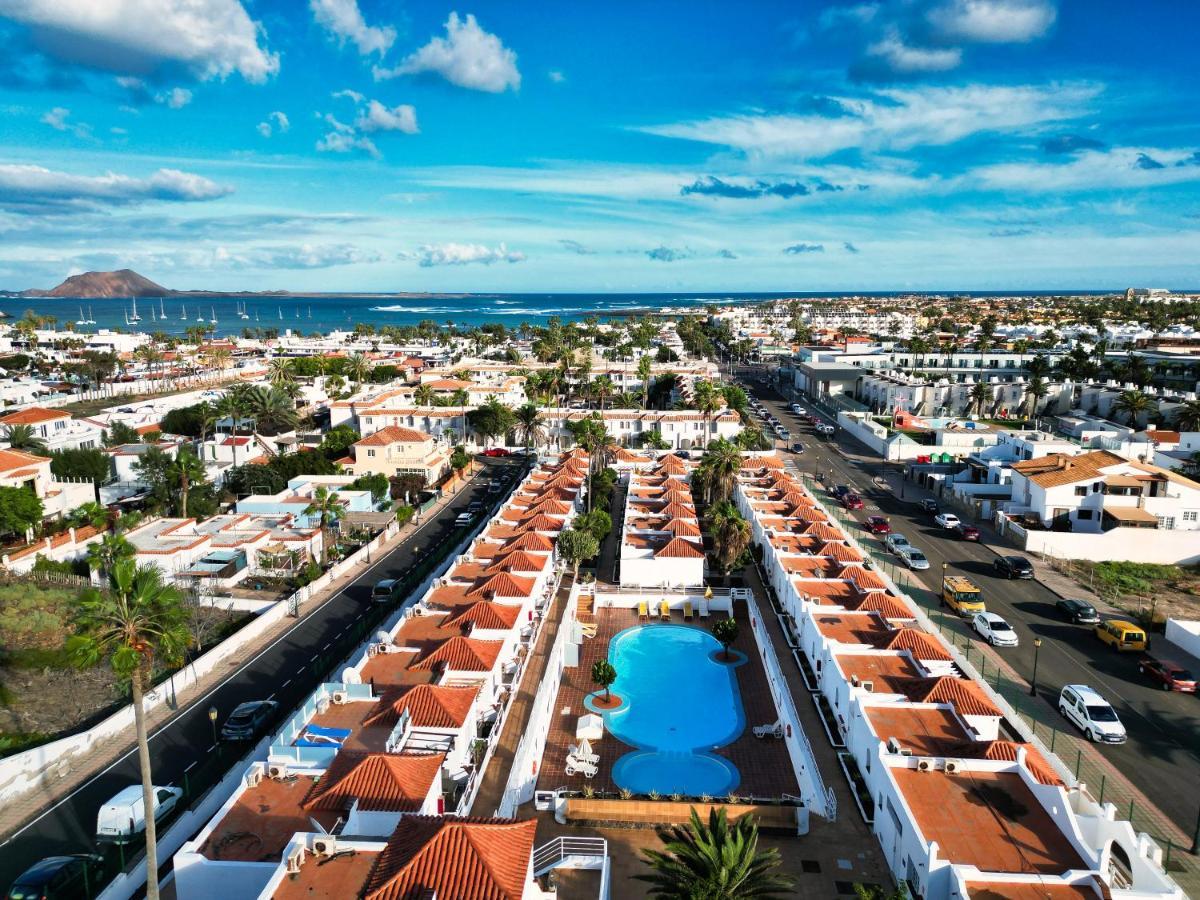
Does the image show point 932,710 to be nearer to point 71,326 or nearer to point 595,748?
point 595,748

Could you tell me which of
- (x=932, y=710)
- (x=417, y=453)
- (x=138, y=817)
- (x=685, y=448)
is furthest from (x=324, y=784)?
(x=685, y=448)

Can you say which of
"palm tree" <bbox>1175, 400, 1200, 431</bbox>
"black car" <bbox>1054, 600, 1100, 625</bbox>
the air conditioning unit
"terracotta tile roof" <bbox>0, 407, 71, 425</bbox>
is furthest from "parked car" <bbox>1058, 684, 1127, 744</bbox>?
"terracotta tile roof" <bbox>0, 407, 71, 425</bbox>

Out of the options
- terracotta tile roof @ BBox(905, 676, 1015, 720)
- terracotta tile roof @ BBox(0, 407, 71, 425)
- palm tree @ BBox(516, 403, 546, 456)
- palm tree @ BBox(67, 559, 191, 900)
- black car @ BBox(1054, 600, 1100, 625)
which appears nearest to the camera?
palm tree @ BBox(67, 559, 191, 900)

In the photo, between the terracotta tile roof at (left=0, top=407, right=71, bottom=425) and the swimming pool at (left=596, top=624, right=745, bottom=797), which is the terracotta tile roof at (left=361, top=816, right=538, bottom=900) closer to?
the swimming pool at (left=596, top=624, right=745, bottom=797)

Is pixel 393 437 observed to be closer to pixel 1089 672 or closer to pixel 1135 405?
pixel 1089 672

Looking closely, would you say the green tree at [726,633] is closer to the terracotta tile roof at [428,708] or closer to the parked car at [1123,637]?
the terracotta tile roof at [428,708]

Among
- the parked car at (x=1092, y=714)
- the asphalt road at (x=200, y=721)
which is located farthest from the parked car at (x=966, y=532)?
the asphalt road at (x=200, y=721)
